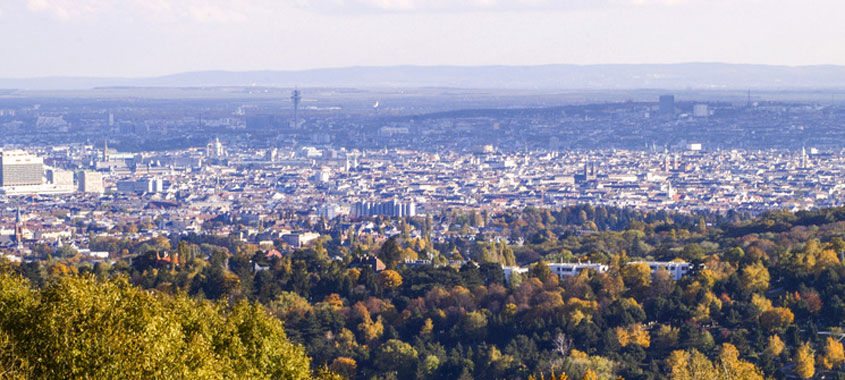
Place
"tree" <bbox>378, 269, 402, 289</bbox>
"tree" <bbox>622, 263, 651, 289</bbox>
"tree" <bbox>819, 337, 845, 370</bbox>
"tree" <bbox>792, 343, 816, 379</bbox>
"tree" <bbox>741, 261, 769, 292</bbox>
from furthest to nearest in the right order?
"tree" <bbox>378, 269, 402, 289</bbox> < "tree" <bbox>622, 263, 651, 289</bbox> < "tree" <bbox>741, 261, 769, 292</bbox> < "tree" <bbox>819, 337, 845, 370</bbox> < "tree" <bbox>792, 343, 816, 379</bbox>

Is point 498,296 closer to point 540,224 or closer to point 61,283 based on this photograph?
point 61,283

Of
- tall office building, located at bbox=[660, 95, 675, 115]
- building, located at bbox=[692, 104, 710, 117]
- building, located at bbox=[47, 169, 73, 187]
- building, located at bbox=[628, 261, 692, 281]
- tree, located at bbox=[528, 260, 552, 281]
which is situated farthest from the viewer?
tall office building, located at bbox=[660, 95, 675, 115]

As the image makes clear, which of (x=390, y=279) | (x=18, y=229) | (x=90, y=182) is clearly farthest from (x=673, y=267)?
(x=90, y=182)

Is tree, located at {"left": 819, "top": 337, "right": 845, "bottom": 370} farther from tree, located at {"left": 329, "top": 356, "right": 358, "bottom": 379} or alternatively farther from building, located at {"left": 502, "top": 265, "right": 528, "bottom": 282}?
building, located at {"left": 502, "top": 265, "right": 528, "bottom": 282}

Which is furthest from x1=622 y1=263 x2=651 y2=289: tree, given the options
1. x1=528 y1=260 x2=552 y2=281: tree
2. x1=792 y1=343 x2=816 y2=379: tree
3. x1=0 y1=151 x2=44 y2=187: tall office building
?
x1=0 y1=151 x2=44 y2=187: tall office building

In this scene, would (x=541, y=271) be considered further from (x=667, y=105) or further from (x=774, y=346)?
(x=667, y=105)

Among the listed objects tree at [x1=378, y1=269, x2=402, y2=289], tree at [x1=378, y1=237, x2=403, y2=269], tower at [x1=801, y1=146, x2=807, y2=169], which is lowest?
tower at [x1=801, y1=146, x2=807, y2=169]

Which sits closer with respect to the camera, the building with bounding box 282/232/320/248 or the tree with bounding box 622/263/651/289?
the tree with bounding box 622/263/651/289
